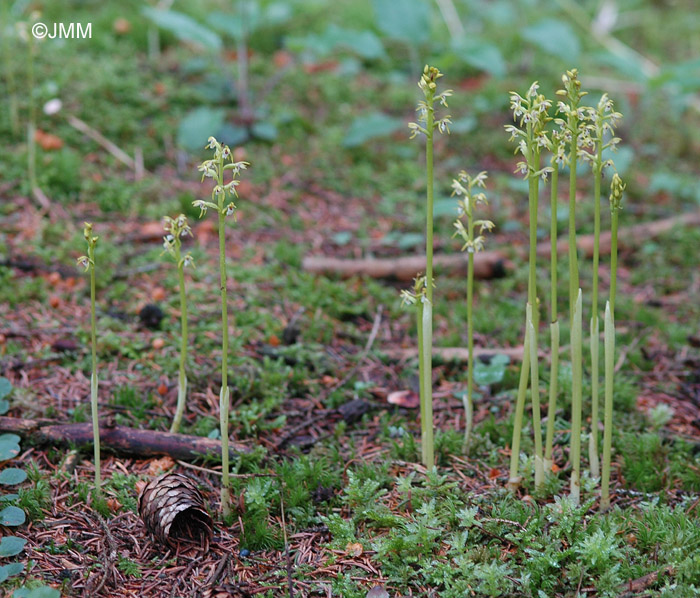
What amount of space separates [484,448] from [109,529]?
1.66 metres

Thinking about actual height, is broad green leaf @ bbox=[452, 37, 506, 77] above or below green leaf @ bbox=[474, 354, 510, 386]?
above

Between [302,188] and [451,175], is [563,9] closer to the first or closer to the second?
[451,175]

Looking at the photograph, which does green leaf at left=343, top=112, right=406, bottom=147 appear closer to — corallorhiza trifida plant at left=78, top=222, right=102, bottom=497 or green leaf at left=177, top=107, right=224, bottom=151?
green leaf at left=177, top=107, right=224, bottom=151

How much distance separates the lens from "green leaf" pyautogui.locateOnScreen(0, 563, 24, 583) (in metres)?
2.18

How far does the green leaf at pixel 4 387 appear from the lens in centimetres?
295

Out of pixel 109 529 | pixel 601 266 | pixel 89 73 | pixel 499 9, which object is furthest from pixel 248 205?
pixel 499 9

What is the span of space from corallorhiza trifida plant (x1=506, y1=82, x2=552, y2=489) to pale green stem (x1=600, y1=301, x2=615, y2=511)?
0.80 feet

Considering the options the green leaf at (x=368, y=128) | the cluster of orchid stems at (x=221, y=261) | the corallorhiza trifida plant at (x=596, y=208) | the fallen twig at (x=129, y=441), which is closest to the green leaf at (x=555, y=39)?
the green leaf at (x=368, y=128)

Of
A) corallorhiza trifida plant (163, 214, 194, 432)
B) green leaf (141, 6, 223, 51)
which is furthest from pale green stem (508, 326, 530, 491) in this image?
green leaf (141, 6, 223, 51)

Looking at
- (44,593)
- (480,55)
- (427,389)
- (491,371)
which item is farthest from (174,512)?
(480,55)

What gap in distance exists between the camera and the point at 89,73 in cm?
604

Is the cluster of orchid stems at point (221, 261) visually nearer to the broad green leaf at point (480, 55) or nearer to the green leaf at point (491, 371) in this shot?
the green leaf at point (491, 371)

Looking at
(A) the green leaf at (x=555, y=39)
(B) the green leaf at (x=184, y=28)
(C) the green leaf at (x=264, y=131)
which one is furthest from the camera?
(A) the green leaf at (x=555, y=39)

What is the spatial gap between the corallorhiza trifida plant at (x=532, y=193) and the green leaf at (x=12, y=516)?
191 cm
